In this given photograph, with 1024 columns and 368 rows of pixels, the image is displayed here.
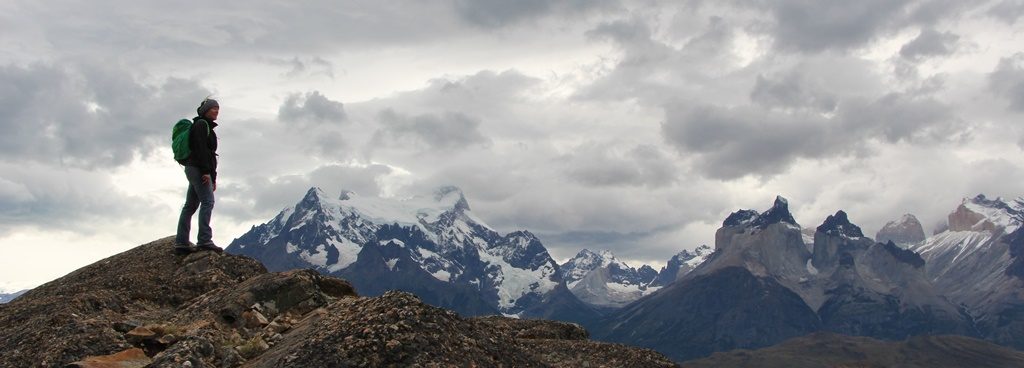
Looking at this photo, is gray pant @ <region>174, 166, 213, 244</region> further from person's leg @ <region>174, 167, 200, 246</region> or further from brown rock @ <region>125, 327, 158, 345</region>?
brown rock @ <region>125, 327, 158, 345</region>

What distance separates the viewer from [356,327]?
19.3m

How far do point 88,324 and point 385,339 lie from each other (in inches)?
341

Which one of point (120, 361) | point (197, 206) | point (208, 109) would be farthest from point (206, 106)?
point (120, 361)

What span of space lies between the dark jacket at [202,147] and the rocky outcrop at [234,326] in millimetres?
3106

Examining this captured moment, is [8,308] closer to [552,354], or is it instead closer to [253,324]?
[253,324]

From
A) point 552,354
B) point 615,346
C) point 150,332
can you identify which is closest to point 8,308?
point 150,332

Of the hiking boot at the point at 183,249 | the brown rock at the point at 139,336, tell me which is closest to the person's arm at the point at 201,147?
the hiking boot at the point at 183,249

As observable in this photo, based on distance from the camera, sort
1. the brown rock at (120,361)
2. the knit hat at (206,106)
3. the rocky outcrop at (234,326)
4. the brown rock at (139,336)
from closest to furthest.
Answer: the rocky outcrop at (234,326) → the brown rock at (120,361) → the brown rock at (139,336) → the knit hat at (206,106)

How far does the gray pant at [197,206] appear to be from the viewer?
29.1 metres

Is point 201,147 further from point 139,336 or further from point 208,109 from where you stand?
point 139,336

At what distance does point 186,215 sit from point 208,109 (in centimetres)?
498

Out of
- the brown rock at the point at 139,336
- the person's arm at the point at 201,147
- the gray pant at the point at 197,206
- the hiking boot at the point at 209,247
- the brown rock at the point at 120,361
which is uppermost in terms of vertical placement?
the person's arm at the point at 201,147

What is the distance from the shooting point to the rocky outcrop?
1903 cm

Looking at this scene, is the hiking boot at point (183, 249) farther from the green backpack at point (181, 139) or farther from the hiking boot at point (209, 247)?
the green backpack at point (181, 139)
